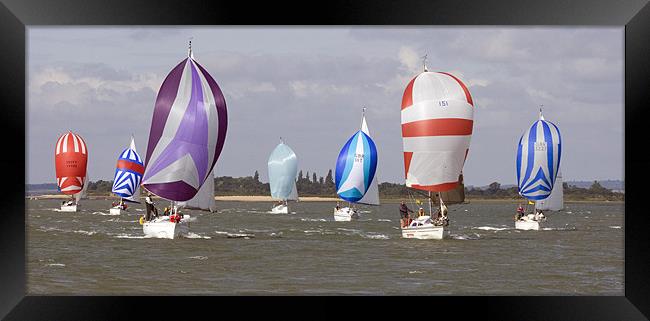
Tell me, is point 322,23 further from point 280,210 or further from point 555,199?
point 280,210

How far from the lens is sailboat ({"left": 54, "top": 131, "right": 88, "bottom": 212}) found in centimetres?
5538

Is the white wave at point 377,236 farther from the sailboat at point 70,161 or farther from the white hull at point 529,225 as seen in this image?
the sailboat at point 70,161

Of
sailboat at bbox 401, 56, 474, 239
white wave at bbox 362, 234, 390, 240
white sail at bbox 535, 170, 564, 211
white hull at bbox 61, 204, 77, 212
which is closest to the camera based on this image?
sailboat at bbox 401, 56, 474, 239

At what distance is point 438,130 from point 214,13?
17.7 metres

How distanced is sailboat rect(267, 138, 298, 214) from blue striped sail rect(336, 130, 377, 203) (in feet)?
54.2

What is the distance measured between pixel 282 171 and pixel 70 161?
17243mm

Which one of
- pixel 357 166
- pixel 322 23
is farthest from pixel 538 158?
pixel 322 23

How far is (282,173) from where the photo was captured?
68.5 m

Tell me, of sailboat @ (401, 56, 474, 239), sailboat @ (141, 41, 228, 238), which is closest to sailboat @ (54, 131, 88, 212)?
sailboat @ (141, 41, 228, 238)

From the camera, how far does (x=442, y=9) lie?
39.1 feet

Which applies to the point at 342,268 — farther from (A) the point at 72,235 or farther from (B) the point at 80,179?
(B) the point at 80,179

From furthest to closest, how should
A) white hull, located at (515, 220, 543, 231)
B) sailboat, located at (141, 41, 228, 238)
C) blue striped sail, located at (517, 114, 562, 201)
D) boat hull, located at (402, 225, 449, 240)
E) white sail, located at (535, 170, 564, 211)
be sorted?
1. white sail, located at (535, 170, 564, 211)
2. blue striped sail, located at (517, 114, 562, 201)
3. white hull, located at (515, 220, 543, 231)
4. boat hull, located at (402, 225, 449, 240)
5. sailboat, located at (141, 41, 228, 238)

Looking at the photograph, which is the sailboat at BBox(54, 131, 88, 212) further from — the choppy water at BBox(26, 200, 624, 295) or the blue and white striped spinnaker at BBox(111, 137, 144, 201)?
the choppy water at BBox(26, 200, 624, 295)

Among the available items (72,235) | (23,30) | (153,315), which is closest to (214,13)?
(23,30)
